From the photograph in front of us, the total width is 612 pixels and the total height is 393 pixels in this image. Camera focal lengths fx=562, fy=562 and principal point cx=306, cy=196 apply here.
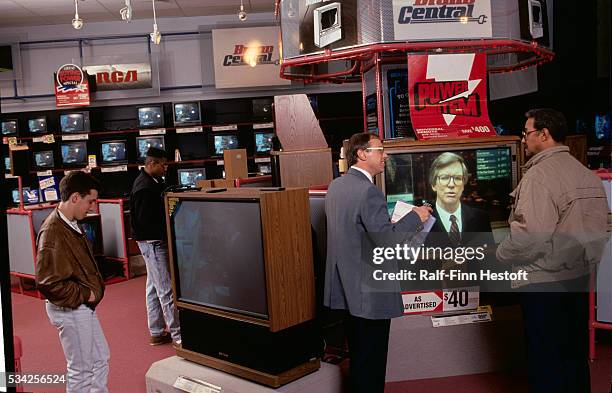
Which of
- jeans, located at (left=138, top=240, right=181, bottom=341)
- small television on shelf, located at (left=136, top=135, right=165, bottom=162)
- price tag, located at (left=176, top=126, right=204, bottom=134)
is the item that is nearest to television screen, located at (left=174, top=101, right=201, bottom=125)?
price tag, located at (left=176, top=126, right=204, bottom=134)

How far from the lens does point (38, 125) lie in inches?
384

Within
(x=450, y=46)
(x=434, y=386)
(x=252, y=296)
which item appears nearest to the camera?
(x=252, y=296)

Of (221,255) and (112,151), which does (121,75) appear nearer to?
(112,151)

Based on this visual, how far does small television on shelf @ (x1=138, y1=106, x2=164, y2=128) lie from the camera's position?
9.69 m

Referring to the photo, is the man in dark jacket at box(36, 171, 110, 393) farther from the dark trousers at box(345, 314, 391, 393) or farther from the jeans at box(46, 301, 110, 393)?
the dark trousers at box(345, 314, 391, 393)

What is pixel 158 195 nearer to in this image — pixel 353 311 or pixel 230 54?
pixel 353 311

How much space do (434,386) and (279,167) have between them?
215 cm

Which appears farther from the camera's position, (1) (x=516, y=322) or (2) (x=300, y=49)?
(2) (x=300, y=49)

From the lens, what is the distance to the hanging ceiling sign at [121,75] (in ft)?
32.3

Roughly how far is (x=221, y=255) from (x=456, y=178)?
1.65m

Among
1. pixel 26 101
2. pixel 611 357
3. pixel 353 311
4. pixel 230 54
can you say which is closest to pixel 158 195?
pixel 353 311

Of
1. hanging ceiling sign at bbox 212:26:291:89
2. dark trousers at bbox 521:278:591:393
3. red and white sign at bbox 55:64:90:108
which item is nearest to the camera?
dark trousers at bbox 521:278:591:393

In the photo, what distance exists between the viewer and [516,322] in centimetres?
375

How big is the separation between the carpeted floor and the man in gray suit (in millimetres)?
765
